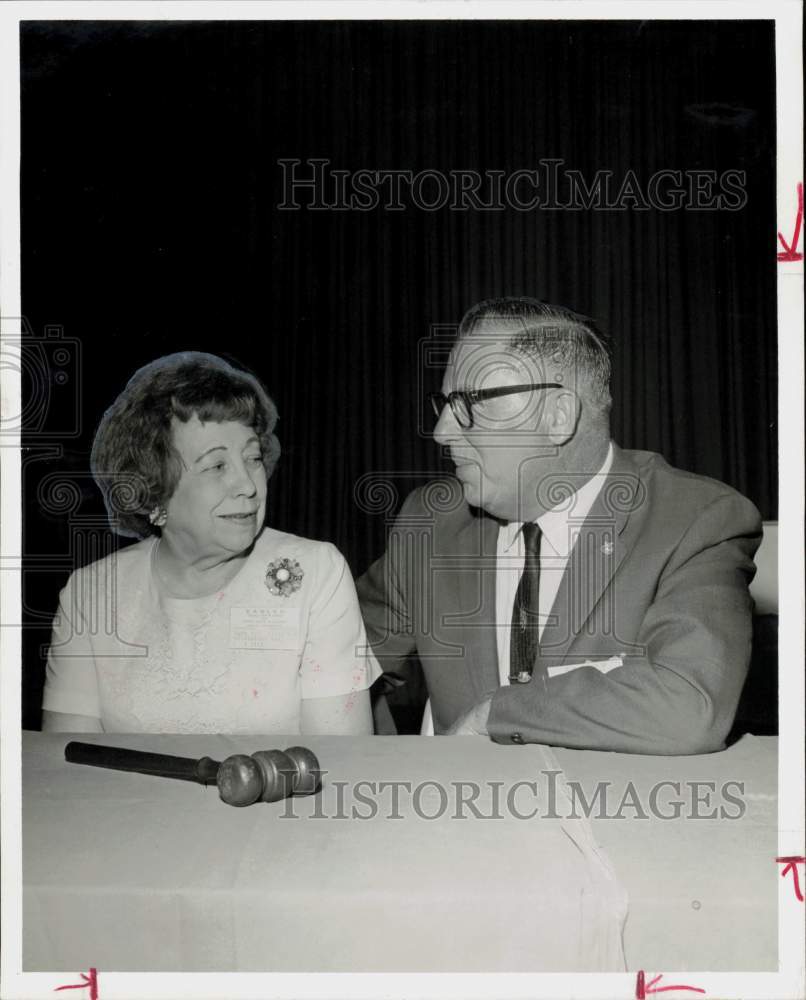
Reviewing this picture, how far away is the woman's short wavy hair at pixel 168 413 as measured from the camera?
283 centimetres

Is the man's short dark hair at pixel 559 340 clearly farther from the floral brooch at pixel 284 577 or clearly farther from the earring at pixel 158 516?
the earring at pixel 158 516

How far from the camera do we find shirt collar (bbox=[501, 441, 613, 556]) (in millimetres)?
2787

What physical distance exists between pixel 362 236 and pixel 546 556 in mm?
934

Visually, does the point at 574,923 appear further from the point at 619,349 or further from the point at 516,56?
the point at 516,56

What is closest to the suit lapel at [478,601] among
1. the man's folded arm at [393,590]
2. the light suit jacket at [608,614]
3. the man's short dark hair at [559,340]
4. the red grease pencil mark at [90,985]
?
the light suit jacket at [608,614]

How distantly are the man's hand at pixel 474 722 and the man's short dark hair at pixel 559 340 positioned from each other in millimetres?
797

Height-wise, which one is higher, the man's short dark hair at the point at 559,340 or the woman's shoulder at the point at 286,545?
the man's short dark hair at the point at 559,340

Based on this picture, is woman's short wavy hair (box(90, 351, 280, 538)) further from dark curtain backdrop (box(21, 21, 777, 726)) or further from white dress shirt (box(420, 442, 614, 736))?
white dress shirt (box(420, 442, 614, 736))

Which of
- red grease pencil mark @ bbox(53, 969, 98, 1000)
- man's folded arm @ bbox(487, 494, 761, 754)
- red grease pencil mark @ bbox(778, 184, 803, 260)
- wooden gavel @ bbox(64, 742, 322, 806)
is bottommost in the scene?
red grease pencil mark @ bbox(53, 969, 98, 1000)

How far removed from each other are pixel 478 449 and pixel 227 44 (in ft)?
3.97

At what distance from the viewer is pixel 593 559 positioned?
2764 millimetres

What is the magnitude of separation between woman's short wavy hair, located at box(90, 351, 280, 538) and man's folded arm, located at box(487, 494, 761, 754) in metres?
0.91

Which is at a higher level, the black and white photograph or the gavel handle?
the black and white photograph

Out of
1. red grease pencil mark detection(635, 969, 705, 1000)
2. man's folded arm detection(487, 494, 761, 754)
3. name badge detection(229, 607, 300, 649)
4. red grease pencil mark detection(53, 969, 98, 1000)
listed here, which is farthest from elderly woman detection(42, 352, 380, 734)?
red grease pencil mark detection(635, 969, 705, 1000)
